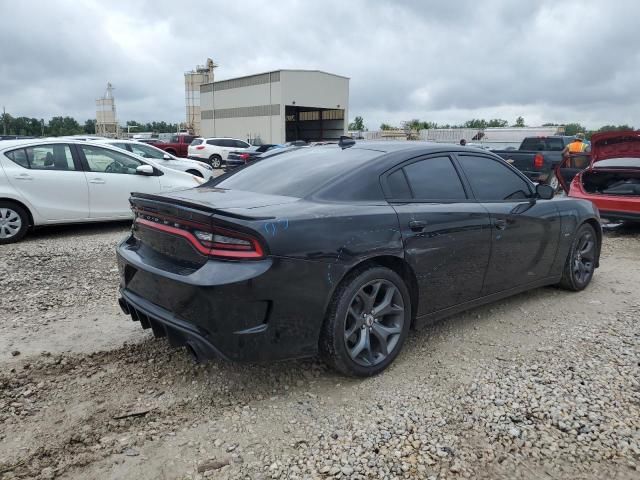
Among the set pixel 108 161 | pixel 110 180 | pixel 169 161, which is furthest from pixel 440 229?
Result: pixel 169 161

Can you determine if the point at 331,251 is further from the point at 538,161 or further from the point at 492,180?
the point at 538,161

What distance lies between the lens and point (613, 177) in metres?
8.34

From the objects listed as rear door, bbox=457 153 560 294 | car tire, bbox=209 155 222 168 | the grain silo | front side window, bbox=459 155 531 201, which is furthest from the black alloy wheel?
the grain silo

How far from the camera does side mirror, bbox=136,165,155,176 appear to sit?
7.92 metres

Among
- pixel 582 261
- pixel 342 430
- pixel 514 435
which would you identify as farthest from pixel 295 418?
pixel 582 261

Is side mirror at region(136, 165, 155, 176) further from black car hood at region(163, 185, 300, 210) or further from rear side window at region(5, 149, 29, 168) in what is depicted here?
black car hood at region(163, 185, 300, 210)

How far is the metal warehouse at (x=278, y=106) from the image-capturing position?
49.7 meters

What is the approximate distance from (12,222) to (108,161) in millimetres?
1663

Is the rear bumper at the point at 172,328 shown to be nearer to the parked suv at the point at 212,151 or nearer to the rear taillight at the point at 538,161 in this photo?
the rear taillight at the point at 538,161

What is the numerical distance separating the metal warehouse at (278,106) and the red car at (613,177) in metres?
39.7

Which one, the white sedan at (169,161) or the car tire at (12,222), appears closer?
the car tire at (12,222)

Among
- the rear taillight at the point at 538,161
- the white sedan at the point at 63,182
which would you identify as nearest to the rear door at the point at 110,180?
the white sedan at the point at 63,182

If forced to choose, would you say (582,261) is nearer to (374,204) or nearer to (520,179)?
(520,179)

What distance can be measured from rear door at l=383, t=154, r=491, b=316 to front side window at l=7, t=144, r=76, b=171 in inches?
227
